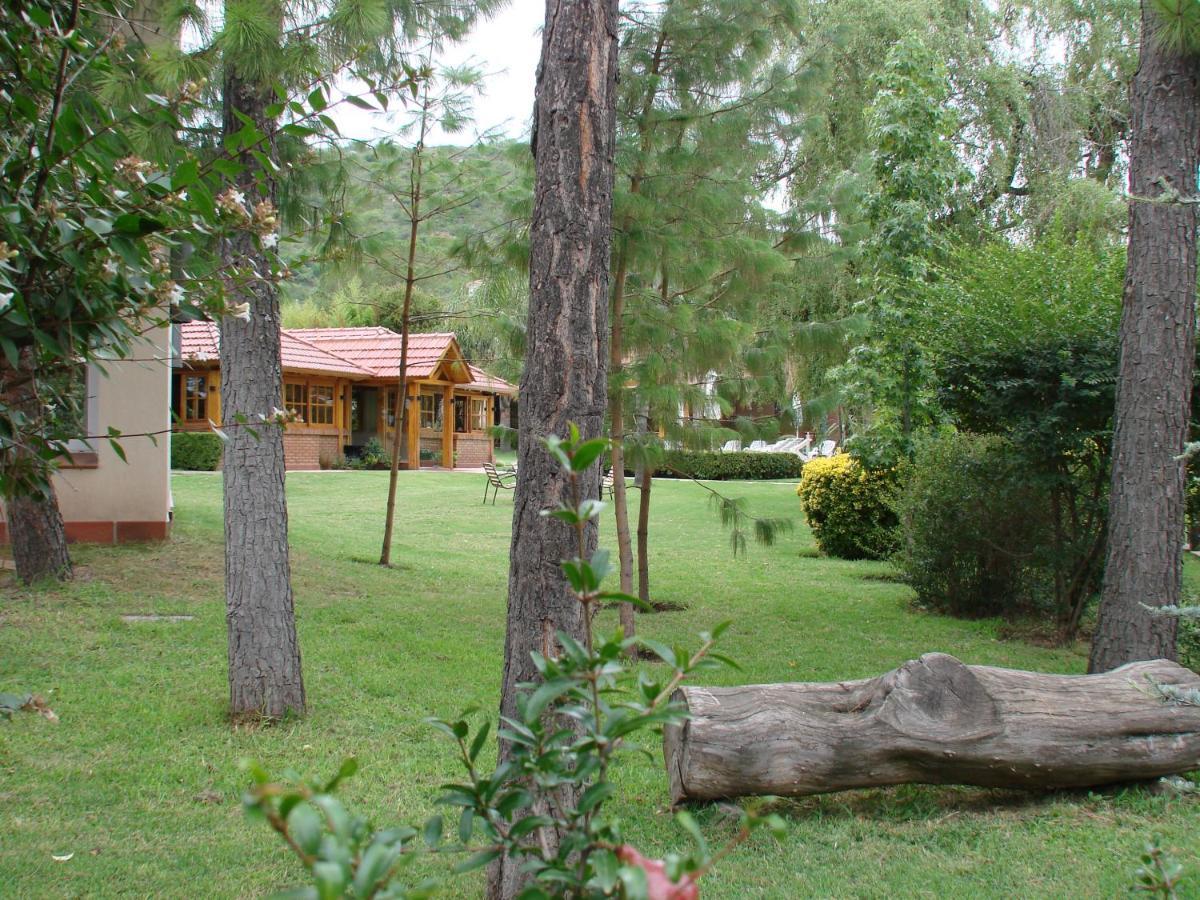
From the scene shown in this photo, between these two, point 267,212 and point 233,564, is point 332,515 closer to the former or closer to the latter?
point 233,564

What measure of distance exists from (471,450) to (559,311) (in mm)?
29696

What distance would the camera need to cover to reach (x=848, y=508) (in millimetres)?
14164

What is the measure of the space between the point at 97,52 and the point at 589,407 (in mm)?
1672

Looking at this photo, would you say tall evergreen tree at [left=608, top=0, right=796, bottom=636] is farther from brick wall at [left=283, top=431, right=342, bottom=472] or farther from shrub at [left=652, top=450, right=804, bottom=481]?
brick wall at [left=283, top=431, right=342, bottom=472]

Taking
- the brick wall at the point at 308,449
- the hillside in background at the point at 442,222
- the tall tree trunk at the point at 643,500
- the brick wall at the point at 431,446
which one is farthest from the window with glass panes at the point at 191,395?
the tall tree trunk at the point at 643,500

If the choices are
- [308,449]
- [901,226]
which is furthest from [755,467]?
[901,226]

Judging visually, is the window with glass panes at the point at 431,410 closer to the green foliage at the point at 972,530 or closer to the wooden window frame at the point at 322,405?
the wooden window frame at the point at 322,405

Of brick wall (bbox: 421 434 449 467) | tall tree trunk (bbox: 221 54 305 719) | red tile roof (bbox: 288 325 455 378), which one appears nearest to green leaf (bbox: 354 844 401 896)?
tall tree trunk (bbox: 221 54 305 719)

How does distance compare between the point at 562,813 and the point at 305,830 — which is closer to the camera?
the point at 305,830

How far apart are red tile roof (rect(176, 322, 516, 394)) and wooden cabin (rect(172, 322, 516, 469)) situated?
3 cm

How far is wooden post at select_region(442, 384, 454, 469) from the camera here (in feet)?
99.5

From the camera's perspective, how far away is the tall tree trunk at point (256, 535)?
16.9 feet

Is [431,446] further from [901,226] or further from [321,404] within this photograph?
[901,226]

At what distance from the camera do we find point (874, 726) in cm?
409
